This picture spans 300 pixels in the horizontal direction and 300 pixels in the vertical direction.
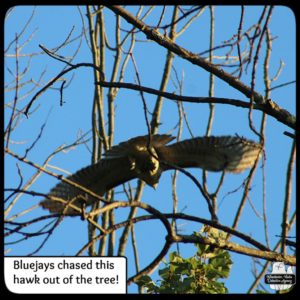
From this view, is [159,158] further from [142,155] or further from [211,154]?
[211,154]

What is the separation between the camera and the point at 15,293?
3.29 meters

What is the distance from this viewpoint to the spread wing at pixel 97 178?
21.8 ft

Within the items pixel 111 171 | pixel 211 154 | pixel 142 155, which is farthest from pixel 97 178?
pixel 211 154

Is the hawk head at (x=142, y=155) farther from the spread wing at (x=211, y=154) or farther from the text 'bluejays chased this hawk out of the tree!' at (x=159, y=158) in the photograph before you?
the spread wing at (x=211, y=154)

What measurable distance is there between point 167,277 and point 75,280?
52 centimetres

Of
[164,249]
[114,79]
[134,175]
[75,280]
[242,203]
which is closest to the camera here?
[164,249]

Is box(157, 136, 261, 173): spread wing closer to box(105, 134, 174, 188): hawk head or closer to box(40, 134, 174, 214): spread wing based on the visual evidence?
box(105, 134, 174, 188): hawk head

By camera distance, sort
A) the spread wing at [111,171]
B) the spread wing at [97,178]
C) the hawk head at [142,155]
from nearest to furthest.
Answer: the hawk head at [142,155], the spread wing at [111,171], the spread wing at [97,178]

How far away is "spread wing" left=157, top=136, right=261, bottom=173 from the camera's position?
20.4 feet

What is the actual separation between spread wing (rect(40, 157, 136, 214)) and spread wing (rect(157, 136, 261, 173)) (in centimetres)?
51

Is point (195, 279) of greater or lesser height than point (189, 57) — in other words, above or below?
below

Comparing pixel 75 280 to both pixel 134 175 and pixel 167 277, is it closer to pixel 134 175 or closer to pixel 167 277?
pixel 167 277

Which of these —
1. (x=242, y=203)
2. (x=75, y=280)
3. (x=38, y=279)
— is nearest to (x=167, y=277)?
(x=75, y=280)

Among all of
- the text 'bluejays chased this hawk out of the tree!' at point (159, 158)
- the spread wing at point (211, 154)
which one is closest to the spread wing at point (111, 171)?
the text 'bluejays chased this hawk out of the tree!' at point (159, 158)
